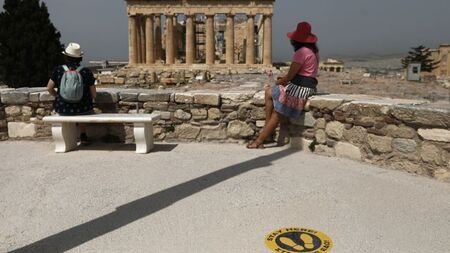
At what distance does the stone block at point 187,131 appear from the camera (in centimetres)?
649

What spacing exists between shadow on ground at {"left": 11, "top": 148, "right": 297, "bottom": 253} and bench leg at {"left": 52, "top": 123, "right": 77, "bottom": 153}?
2.49 m

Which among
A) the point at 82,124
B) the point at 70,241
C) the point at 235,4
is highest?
the point at 235,4

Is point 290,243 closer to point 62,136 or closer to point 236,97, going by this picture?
point 236,97

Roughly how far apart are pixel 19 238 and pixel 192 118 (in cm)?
365

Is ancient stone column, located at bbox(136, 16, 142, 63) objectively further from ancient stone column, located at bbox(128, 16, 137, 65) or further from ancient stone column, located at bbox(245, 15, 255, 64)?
ancient stone column, located at bbox(245, 15, 255, 64)

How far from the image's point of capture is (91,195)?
406 centimetres

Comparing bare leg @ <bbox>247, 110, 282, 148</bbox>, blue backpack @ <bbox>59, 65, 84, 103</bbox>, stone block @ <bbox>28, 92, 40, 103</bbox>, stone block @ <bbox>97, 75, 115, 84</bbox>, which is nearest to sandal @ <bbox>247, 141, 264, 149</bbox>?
bare leg @ <bbox>247, 110, 282, 148</bbox>

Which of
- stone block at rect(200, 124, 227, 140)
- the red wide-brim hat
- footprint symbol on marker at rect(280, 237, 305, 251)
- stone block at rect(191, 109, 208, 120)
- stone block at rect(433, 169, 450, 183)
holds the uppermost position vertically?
the red wide-brim hat

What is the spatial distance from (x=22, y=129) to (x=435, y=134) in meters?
6.29

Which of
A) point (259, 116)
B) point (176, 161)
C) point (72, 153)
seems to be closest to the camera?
point (176, 161)

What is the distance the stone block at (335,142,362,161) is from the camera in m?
5.30

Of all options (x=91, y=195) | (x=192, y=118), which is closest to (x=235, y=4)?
(x=192, y=118)

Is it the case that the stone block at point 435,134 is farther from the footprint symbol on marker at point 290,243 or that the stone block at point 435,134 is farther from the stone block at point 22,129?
the stone block at point 22,129

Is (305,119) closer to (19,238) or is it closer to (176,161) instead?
(176,161)
